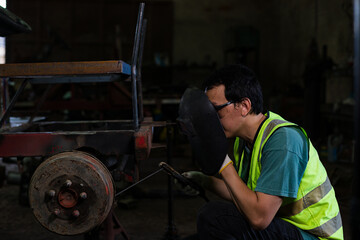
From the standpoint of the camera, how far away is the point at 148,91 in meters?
6.39

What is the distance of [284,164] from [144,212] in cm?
228

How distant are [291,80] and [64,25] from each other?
232 inches

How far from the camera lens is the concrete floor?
9.49 ft

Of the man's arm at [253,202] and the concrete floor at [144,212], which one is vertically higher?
the man's arm at [253,202]

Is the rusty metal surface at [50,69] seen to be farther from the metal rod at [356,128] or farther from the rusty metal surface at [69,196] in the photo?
the metal rod at [356,128]

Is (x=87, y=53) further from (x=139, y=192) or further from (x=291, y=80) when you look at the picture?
(x=139, y=192)

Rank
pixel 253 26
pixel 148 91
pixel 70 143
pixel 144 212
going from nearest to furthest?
pixel 70 143, pixel 144 212, pixel 148 91, pixel 253 26

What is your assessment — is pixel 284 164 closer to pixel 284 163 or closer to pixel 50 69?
pixel 284 163

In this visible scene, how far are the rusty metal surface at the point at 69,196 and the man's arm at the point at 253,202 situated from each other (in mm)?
492

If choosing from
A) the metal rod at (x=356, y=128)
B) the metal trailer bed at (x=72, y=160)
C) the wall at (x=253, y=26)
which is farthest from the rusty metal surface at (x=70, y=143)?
the wall at (x=253, y=26)

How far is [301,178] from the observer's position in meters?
1.44

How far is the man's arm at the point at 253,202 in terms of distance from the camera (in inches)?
53.5

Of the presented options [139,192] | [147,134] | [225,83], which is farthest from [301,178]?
[139,192]

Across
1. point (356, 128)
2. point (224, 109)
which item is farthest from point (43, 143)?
point (356, 128)
